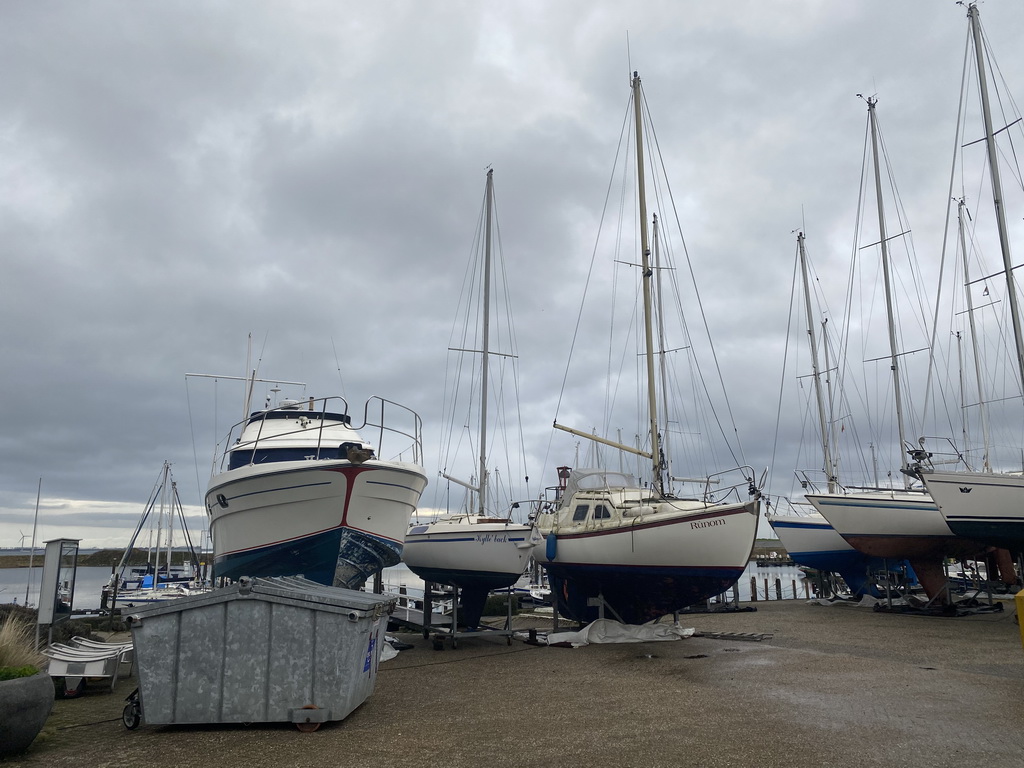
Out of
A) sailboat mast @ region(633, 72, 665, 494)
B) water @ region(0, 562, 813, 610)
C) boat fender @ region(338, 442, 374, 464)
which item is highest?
sailboat mast @ region(633, 72, 665, 494)

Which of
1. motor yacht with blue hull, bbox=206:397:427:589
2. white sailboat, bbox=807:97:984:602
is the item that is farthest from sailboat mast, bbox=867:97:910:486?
motor yacht with blue hull, bbox=206:397:427:589

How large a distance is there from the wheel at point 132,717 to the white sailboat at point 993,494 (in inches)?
697

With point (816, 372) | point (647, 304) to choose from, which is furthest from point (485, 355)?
point (816, 372)

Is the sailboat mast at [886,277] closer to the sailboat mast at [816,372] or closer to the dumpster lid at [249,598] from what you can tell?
the sailboat mast at [816,372]

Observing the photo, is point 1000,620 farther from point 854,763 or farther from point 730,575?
point 854,763

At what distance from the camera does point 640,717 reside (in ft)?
24.2

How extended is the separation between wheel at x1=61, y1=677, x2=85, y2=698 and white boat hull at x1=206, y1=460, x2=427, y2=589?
3.05 meters

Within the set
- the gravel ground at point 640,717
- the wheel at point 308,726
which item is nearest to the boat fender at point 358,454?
the gravel ground at point 640,717

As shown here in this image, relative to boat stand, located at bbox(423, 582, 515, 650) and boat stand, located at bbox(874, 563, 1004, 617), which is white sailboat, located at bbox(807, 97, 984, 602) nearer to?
boat stand, located at bbox(874, 563, 1004, 617)

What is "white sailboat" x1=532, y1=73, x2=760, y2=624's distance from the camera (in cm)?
1298

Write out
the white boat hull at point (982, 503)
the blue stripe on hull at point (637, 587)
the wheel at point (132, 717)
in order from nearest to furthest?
the wheel at point (132, 717) < the blue stripe on hull at point (637, 587) < the white boat hull at point (982, 503)

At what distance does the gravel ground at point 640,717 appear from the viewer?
5.93 m

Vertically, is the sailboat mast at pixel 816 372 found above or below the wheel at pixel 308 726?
above

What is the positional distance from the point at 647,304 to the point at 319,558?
31.7ft
